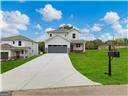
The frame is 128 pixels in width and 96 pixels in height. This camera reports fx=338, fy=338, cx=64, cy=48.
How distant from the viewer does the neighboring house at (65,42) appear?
5919 centimetres

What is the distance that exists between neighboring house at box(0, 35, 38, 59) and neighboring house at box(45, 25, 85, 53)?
112 inches

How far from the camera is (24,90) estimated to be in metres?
14.5

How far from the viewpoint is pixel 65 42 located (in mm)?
59406

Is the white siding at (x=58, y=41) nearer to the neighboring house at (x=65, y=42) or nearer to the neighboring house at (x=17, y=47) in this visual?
the neighboring house at (x=65, y=42)

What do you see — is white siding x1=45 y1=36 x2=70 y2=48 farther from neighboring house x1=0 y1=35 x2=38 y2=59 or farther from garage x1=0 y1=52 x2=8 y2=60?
garage x1=0 y1=52 x2=8 y2=60

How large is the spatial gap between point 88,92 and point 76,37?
1956 inches

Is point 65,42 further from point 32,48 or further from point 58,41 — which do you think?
point 32,48

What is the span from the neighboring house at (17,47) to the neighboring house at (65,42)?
2.85 m

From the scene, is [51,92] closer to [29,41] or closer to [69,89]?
[69,89]

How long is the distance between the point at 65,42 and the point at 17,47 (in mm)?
9244

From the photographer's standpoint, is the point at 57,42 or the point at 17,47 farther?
the point at 57,42

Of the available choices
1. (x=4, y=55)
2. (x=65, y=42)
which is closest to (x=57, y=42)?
(x=65, y=42)

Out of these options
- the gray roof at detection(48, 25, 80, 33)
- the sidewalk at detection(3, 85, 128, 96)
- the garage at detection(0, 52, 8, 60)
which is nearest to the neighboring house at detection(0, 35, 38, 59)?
the garage at detection(0, 52, 8, 60)

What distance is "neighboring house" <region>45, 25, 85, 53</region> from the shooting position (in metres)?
59.2
